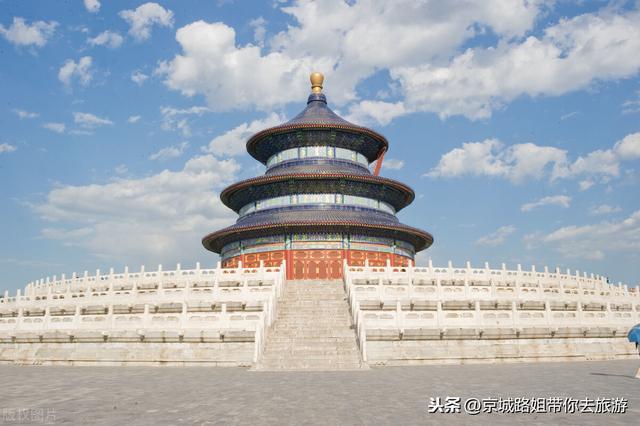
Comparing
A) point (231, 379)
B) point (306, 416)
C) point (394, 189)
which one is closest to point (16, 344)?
point (231, 379)

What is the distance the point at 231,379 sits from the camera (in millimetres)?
12602

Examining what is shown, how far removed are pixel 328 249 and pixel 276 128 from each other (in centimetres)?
1249

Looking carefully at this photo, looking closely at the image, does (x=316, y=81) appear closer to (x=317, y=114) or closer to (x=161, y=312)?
(x=317, y=114)

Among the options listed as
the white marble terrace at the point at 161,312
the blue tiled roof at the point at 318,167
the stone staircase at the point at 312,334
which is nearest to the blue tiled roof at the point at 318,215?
the blue tiled roof at the point at 318,167

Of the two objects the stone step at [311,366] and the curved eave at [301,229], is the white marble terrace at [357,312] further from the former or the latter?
the curved eave at [301,229]

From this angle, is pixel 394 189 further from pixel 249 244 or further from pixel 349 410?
pixel 349 410

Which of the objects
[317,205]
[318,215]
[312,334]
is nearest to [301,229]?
[318,215]

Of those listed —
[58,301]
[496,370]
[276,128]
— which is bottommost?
[496,370]

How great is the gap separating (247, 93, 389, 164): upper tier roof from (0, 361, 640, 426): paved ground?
30.3m

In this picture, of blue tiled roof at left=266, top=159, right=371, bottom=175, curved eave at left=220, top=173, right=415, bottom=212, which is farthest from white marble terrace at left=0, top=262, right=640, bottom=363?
blue tiled roof at left=266, top=159, right=371, bottom=175

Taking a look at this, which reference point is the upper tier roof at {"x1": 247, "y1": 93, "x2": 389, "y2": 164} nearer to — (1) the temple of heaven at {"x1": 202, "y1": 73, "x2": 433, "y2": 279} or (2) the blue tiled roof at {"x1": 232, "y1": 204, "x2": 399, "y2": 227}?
(1) the temple of heaven at {"x1": 202, "y1": 73, "x2": 433, "y2": 279}

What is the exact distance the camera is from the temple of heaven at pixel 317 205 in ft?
124

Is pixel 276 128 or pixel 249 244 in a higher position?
pixel 276 128

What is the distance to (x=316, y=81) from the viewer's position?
5050cm
